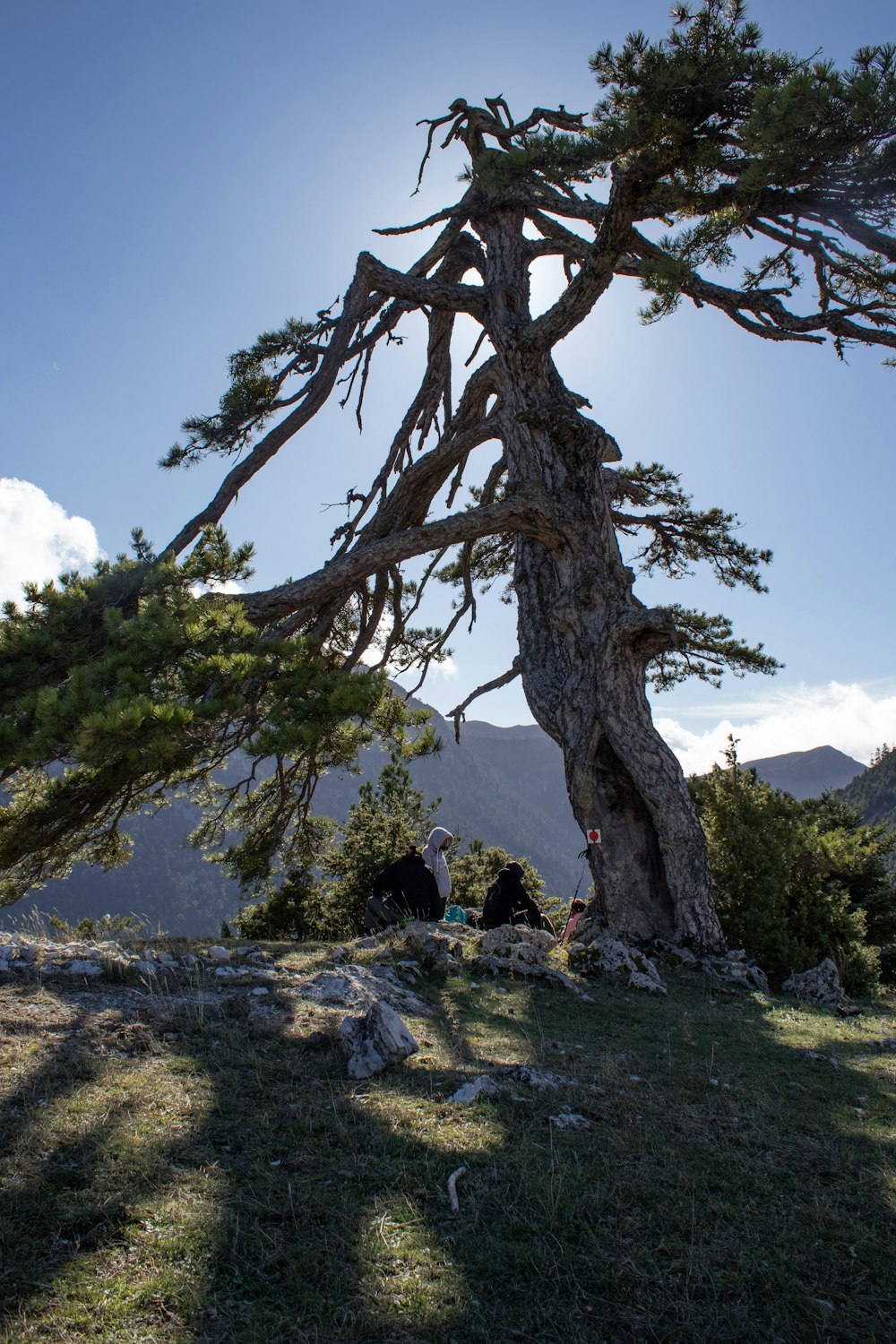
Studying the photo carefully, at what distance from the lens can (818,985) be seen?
26.9 ft

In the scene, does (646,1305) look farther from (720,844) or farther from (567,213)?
(567,213)

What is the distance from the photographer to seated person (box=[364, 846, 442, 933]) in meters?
9.39

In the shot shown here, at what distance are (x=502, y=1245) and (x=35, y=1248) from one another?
4.59 feet

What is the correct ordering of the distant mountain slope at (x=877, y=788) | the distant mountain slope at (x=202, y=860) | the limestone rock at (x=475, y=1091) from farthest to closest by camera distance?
1. the distant mountain slope at (x=202, y=860)
2. the distant mountain slope at (x=877, y=788)
3. the limestone rock at (x=475, y=1091)

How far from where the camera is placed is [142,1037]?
409cm

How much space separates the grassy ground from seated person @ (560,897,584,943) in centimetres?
452

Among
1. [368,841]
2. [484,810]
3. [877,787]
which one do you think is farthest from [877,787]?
[484,810]

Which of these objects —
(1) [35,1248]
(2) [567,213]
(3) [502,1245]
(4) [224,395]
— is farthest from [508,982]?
(2) [567,213]

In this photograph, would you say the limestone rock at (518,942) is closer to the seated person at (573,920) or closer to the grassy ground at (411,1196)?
the seated person at (573,920)

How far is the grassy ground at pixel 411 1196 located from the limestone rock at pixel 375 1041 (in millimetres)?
86

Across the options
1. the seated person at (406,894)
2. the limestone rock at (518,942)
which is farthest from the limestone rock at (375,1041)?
the seated person at (406,894)

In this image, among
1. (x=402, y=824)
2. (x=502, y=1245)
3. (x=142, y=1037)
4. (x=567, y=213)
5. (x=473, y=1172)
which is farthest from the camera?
(x=402, y=824)

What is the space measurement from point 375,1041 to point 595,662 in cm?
599

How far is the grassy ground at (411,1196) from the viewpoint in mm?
2107
